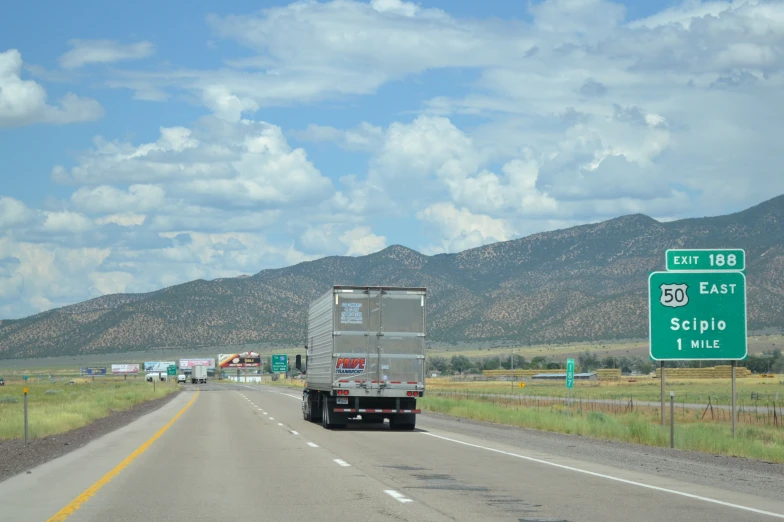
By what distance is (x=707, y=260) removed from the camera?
26297mm

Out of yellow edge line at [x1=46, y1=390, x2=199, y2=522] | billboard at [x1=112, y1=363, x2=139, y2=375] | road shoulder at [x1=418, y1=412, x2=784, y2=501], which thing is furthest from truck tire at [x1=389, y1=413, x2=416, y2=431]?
billboard at [x1=112, y1=363, x2=139, y2=375]

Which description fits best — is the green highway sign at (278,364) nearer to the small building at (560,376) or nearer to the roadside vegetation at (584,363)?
the roadside vegetation at (584,363)

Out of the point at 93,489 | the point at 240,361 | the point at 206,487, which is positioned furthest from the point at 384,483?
the point at 240,361

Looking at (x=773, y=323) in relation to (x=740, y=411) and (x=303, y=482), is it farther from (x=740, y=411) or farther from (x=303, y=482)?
(x=303, y=482)

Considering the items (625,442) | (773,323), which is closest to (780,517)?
(625,442)

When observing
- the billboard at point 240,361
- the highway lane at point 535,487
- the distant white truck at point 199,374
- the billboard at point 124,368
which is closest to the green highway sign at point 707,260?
the highway lane at point 535,487

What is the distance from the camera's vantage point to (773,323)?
14125cm

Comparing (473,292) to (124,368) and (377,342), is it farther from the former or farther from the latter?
(377,342)

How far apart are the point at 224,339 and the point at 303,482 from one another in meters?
174

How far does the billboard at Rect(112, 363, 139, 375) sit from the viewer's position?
18225cm

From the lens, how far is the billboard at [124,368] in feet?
598

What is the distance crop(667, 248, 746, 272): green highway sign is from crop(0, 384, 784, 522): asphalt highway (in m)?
5.13

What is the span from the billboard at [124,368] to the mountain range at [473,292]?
366 cm

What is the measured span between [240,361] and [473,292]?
41652mm
